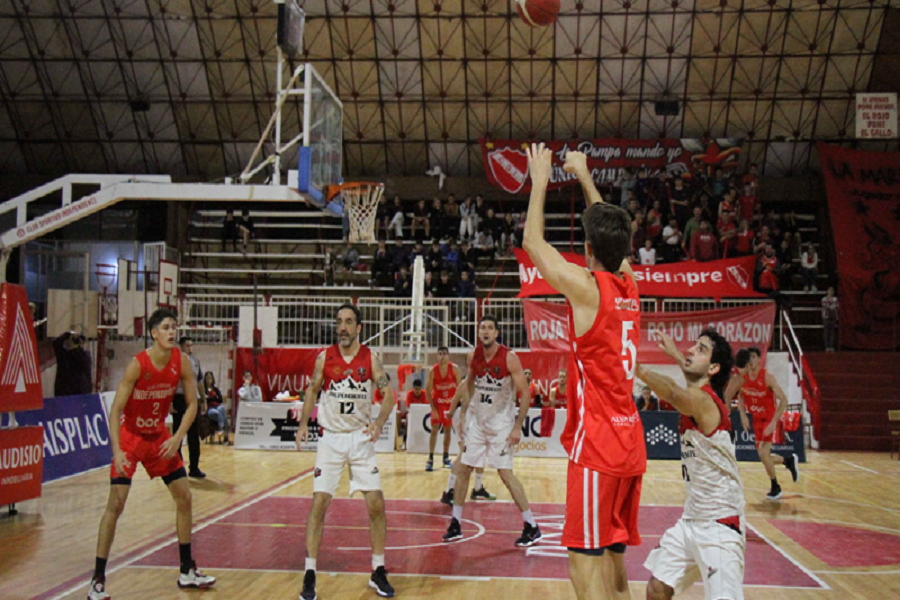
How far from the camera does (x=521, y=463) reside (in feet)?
52.4

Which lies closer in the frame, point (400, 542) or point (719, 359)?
point (719, 359)

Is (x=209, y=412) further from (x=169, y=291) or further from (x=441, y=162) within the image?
(x=441, y=162)

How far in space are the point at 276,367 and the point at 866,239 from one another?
17.1 metres

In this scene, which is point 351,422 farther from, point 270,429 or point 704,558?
point 270,429

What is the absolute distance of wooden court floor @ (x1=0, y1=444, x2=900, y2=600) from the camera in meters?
7.00

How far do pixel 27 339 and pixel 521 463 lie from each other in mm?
8920

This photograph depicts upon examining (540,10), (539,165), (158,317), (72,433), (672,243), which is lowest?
(72,433)

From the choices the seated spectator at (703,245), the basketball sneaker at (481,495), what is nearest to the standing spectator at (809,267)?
the seated spectator at (703,245)

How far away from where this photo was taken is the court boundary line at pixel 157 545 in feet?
22.1

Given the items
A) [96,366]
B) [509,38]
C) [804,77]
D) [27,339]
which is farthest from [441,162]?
[27,339]

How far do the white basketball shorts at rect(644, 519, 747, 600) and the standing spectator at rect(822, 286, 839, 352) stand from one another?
19422 mm

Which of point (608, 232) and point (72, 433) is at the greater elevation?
point (608, 232)

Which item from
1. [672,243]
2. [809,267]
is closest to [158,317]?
[672,243]

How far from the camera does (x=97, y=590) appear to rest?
254 inches
